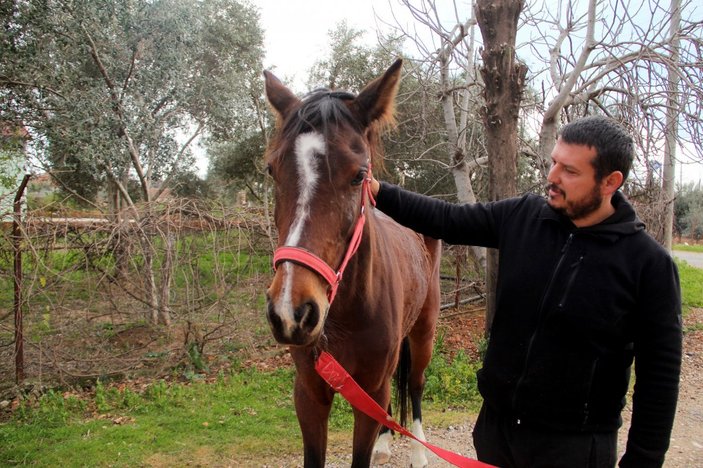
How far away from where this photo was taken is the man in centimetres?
153

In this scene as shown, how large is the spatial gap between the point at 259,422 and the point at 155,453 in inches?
40.0

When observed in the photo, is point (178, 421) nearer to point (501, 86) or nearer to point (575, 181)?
point (575, 181)

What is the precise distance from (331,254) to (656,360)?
1.21 m

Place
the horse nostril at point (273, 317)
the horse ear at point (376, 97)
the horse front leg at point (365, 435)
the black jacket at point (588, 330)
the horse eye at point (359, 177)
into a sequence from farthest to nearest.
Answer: the horse front leg at point (365, 435)
the horse ear at point (376, 97)
the horse eye at point (359, 177)
the black jacket at point (588, 330)
the horse nostril at point (273, 317)

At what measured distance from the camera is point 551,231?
1.77 meters

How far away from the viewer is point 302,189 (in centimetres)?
166

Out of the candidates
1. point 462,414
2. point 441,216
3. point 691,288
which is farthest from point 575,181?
point 691,288

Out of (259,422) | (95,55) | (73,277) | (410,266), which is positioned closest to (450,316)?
(259,422)

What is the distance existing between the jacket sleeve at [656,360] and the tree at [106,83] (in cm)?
874

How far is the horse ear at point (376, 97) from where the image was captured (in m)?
2.04

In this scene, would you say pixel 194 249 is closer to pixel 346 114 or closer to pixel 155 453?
pixel 155 453

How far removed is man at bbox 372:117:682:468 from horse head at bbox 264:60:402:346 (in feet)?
2.49

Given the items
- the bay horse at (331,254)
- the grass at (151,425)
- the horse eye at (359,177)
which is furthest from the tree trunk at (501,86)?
the horse eye at (359,177)

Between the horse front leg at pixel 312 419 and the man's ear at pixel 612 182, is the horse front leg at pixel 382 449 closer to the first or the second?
the horse front leg at pixel 312 419
